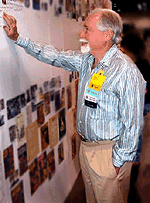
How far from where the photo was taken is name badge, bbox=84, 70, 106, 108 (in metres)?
1.53

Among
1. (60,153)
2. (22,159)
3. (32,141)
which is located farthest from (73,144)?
(22,159)

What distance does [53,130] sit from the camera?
2.20 metres

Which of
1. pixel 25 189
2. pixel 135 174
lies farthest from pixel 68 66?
pixel 135 174

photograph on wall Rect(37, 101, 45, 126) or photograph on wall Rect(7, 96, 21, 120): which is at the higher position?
photograph on wall Rect(7, 96, 21, 120)

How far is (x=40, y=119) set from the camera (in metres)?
1.93

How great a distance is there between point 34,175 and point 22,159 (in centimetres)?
25

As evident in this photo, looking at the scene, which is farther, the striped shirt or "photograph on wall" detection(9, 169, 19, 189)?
"photograph on wall" detection(9, 169, 19, 189)

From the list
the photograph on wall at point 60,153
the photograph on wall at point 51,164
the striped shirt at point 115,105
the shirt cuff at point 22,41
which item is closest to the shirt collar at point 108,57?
the striped shirt at point 115,105

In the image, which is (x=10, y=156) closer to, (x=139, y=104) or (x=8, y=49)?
(x=8, y=49)

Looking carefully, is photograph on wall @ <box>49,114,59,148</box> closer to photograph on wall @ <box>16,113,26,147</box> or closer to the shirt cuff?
photograph on wall @ <box>16,113,26,147</box>

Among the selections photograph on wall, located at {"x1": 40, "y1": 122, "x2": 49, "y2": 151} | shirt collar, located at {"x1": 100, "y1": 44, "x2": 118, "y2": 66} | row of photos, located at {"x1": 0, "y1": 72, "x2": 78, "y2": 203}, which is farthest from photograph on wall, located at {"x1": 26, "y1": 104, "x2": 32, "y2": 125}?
shirt collar, located at {"x1": 100, "y1": 44, "x2": 118, "y2": 66}

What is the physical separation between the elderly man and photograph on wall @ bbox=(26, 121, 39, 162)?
32 centimetres

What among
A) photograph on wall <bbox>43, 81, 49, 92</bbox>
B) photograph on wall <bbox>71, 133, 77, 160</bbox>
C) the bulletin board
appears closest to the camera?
the bulletin board

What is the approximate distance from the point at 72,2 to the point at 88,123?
133cm
